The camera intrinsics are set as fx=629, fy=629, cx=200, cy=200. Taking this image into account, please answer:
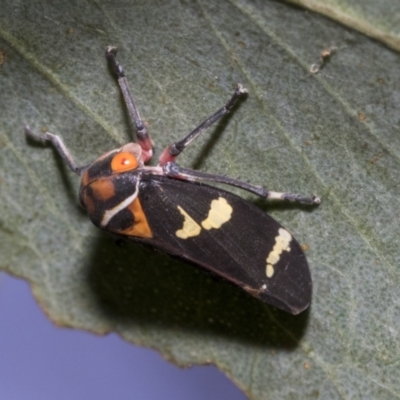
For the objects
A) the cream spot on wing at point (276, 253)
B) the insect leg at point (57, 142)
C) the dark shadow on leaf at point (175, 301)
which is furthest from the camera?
the dark shadow on leaf at point (175, 301)

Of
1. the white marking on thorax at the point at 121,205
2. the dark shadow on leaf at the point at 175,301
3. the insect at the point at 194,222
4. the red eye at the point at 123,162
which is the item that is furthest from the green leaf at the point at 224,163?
the white marking on thorax at the point at 121,205

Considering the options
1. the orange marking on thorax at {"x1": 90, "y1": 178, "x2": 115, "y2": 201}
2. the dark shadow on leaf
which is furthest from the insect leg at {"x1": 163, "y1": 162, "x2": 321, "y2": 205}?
the dark shadow on leaf

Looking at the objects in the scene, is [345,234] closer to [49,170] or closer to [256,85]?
[256,85]

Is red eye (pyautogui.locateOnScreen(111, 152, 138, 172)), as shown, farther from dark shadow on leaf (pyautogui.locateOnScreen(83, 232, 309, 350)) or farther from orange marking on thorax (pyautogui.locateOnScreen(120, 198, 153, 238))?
dark shadow on leaf (pyautogui.locateOnScreen(83, 232, 309, 350))

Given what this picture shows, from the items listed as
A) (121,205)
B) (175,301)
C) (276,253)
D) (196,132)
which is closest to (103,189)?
(121,205)

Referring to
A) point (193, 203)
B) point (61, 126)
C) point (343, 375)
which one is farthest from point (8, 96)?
point (343, 375)

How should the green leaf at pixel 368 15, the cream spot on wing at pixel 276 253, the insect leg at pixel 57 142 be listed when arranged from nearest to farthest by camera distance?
1. the green leaf at pixel 368 15
2. the cream spot on wing at pixel 276 253
3. the insect leg at pixel 57 142

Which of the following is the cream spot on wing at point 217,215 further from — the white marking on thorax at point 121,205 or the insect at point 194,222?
the white marking on thorax at point 121,205
